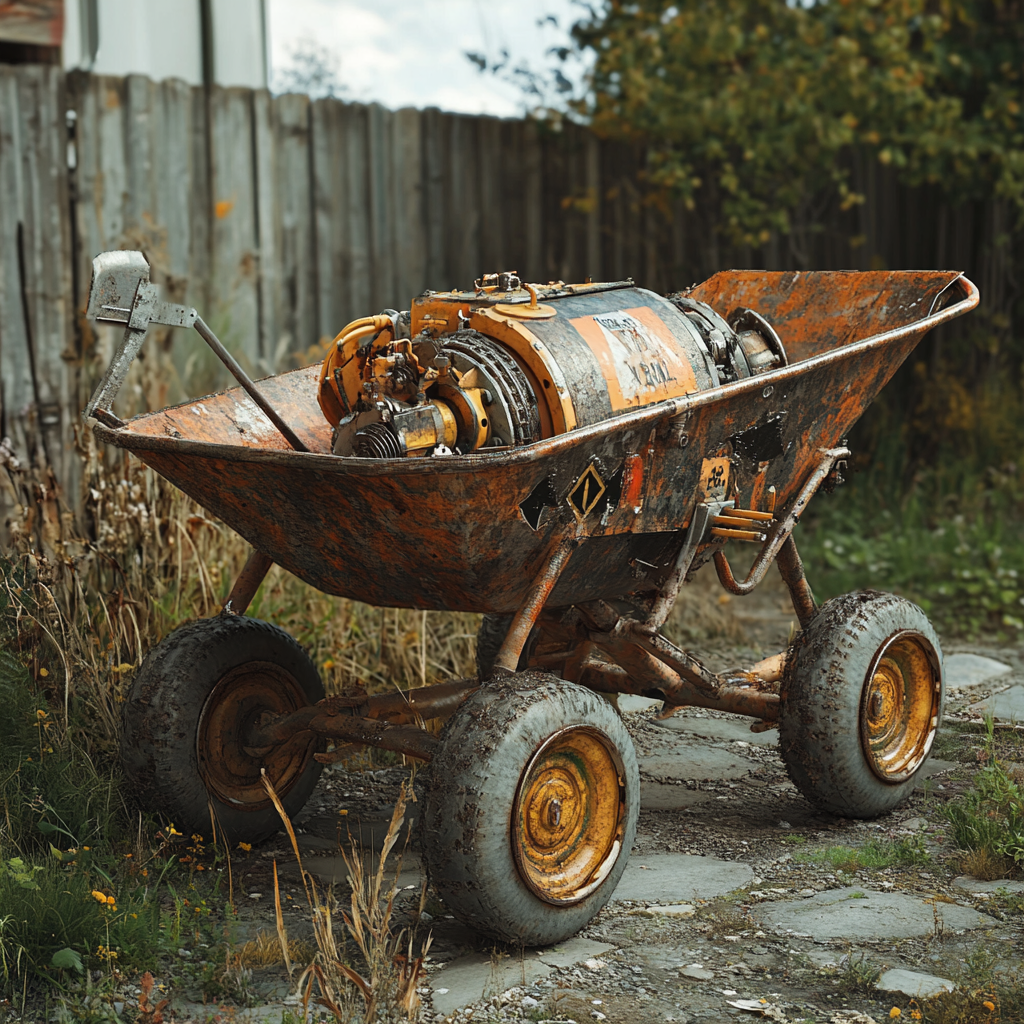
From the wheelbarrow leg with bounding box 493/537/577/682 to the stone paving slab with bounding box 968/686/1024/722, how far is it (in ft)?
6.27

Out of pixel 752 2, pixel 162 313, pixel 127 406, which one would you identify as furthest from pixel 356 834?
pixel 752 2

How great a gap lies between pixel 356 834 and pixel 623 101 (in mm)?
4439

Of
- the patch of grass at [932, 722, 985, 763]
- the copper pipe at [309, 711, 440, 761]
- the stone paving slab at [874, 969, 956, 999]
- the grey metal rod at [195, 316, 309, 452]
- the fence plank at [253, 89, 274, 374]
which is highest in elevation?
the fence plank at [253, 89, 274, 374]


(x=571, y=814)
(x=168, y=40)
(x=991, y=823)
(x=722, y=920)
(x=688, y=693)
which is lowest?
(x=722, y=920)

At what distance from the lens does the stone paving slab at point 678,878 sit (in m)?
3.04

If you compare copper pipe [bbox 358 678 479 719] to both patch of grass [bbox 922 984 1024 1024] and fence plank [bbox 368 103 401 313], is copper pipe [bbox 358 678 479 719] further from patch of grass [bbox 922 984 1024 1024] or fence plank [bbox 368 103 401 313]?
fence plank [bbox 368 103 401 313]

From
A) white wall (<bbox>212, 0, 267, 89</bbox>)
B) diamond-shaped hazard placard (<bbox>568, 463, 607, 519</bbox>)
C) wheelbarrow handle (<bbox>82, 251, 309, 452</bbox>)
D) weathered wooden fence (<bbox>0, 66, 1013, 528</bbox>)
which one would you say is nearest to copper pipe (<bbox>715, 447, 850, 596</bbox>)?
diamond-shaped hazard placard (<bbox>568, 463, 607, 519</bbox>)

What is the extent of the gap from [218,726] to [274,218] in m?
3.37

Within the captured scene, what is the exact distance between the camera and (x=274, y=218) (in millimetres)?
6074

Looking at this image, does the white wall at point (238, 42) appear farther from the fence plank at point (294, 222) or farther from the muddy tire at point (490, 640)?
the muddy tire at point (490, 640)

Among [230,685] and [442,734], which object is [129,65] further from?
[442,734]

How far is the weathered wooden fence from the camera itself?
5414mm

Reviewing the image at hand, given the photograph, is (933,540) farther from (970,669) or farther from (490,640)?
(490,640)

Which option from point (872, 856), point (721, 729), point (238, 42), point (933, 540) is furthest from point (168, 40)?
point (872, 856)
